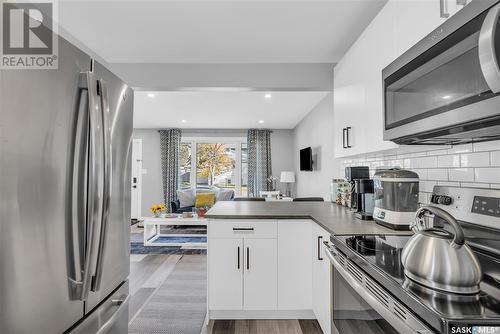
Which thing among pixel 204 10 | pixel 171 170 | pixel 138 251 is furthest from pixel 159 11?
pixel 171 170

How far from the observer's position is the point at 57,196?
2.92 feet

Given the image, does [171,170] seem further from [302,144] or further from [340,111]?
[340,111]

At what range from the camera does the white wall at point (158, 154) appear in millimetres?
6993

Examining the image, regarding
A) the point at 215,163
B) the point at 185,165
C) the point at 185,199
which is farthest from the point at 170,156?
the point at 185,199

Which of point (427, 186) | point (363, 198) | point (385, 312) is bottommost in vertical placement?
point (385, 312)

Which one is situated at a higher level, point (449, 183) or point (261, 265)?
point (449, 183)

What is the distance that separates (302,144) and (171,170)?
11.5 ft

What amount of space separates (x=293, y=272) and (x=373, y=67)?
1.62 m

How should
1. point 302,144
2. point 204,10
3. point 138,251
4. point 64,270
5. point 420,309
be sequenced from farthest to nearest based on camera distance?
point 302,144
point 138,251
point 204,10
point 64,270
point 420,309

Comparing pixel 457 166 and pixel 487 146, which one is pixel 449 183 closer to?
pixel 457 166

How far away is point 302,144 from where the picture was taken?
601 cm

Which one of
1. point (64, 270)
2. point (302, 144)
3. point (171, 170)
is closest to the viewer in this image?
point (64, 270)

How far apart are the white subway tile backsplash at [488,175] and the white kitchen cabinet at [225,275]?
152 centimetres

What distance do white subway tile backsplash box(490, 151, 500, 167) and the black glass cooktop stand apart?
0.42m
